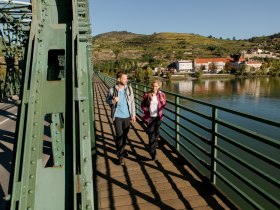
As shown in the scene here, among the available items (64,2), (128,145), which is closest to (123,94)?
(128,145)

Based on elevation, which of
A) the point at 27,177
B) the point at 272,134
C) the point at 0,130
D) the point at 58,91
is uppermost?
the point at 58,91

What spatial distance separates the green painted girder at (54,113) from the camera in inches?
93.1

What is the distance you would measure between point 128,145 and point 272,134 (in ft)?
50.9

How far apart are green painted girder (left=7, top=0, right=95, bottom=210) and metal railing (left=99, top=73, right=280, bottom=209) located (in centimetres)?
206

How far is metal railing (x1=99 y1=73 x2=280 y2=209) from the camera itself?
13.1ft

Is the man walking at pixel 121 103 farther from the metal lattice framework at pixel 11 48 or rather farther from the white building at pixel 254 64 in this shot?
the white building at pixel 254 64

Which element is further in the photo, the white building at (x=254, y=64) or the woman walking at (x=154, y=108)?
the white building at (x=254, y=64)

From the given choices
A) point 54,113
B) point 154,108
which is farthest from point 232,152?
point 54,113

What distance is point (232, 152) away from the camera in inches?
631

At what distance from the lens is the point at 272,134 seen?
2098 centimetres

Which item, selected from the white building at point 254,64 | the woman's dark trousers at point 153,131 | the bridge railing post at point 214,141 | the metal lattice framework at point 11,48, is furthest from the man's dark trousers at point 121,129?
the white building at point 254,64

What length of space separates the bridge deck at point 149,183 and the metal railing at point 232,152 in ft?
0.92

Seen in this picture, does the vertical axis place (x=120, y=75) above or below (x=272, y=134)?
above

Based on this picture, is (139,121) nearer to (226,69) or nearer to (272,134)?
(272,134)
